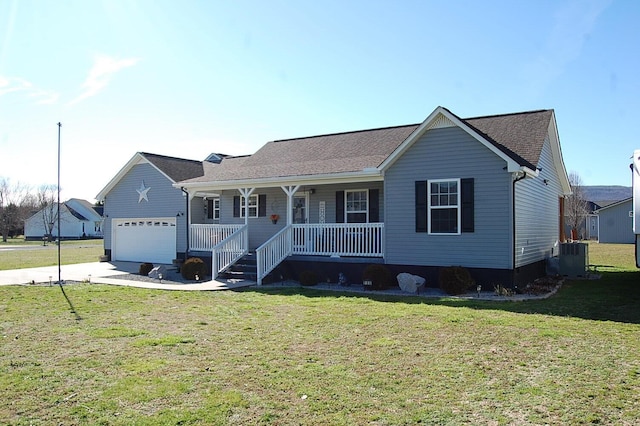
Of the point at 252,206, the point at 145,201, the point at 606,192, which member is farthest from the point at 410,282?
the point at 606,192

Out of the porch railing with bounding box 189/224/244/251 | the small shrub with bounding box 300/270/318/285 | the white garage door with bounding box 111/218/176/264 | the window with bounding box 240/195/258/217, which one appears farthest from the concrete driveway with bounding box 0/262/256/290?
the window with bounding box 240/195/258/217

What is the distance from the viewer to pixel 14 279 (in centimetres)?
1670

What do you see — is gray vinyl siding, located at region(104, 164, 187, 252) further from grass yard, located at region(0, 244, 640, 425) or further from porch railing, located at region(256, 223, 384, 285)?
grass yard, located at region(0, 244, 640, 425)

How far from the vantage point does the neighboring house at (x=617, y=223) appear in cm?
4400

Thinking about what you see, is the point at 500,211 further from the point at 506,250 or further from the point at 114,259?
the point at 114,259

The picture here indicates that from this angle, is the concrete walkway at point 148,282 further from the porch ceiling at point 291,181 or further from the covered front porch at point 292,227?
the porch ceiling at point 291,181

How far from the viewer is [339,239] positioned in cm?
1636

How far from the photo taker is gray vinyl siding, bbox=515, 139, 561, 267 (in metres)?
14.0

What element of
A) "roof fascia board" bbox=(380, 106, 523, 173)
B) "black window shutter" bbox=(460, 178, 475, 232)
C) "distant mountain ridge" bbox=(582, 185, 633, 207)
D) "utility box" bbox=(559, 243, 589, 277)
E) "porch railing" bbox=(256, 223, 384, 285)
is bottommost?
"utility box" bbox=(559, 243, 589, 277)

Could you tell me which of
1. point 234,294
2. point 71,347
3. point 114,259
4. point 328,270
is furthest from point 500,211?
point 114,259

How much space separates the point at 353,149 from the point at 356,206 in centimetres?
283

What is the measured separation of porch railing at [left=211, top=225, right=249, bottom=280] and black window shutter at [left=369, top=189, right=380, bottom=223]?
14.9ft

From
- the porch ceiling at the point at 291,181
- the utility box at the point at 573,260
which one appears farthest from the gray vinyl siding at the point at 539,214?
the porch ceiling at the point at 291,181

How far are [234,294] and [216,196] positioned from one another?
986 cm
